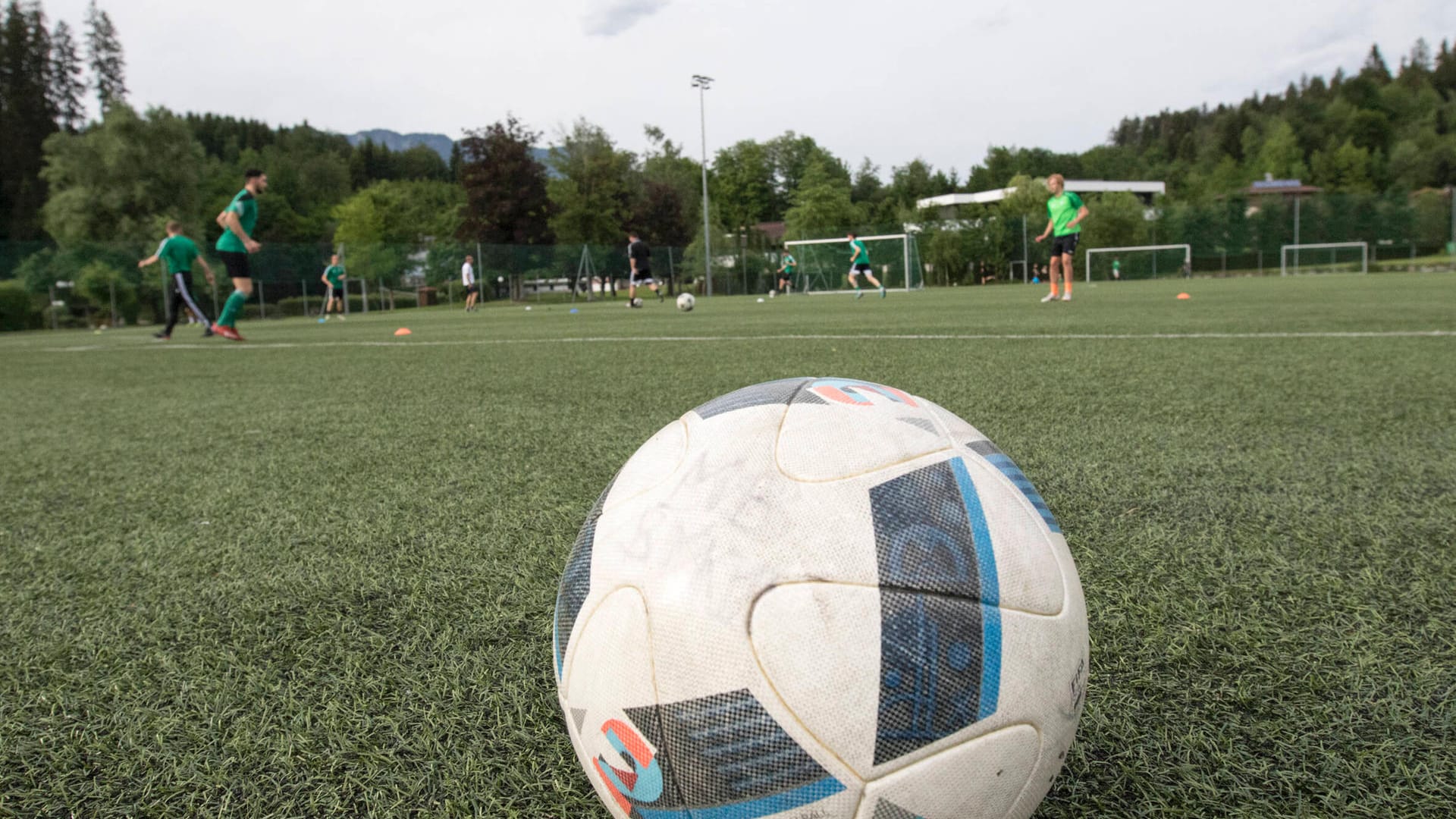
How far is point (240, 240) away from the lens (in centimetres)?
1200

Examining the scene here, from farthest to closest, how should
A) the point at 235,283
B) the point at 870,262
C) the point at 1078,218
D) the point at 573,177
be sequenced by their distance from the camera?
the point at 573,177 < the point at 870,262 < the point at 1078,218 < the point at 235,283

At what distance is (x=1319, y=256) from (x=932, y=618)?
50.2m

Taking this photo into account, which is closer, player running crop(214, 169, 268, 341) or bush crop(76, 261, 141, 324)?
player running crop(214, 169, 268, 341)

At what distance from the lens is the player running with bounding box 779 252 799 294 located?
37.5 m

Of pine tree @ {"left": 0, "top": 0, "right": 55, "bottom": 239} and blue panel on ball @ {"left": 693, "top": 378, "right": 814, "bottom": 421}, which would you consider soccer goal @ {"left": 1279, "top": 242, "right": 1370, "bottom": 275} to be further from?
pine tree @ {"left": 0, "top": 0, "right": 55, "bottom": 239}

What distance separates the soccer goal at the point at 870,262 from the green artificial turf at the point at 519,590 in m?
34.0

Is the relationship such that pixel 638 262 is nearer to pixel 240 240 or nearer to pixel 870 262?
pixel 240 240

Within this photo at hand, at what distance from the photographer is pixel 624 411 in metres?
5.09

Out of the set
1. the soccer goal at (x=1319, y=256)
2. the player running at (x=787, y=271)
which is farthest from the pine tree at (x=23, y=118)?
the soccer goal at (x=1319, y=256)

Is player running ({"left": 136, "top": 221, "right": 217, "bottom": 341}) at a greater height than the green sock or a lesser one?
greater

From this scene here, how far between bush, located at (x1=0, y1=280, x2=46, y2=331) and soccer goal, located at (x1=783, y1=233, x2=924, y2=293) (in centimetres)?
2869

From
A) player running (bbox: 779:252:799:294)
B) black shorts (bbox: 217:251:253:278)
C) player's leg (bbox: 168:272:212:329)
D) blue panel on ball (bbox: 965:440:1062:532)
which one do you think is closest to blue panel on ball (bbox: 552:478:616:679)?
blue panel on ball (bbox: 965:440:1062:532)

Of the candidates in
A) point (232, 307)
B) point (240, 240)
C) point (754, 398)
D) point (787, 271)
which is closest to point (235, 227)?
point (240, 240)

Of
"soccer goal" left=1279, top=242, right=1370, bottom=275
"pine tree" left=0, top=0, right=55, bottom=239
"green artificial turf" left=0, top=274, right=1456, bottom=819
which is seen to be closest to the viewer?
"green artificial turf" left=0, top=274, right=1456, bottom=819
